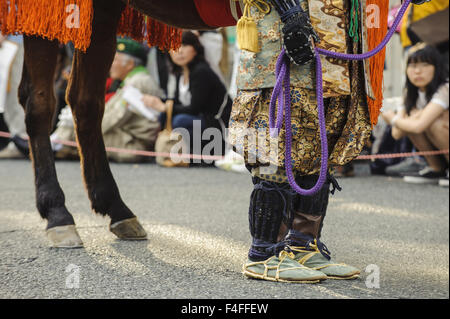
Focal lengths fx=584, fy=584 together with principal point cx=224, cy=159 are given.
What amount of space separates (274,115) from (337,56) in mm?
247

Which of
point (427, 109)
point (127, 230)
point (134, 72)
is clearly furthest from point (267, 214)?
point (134, 72)

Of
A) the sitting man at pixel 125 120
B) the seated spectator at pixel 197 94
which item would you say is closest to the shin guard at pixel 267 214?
the seated spectator at pixel 197 94

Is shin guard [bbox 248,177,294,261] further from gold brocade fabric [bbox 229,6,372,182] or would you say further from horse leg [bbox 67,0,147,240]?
horse leg [bbox 67,0,147,240]

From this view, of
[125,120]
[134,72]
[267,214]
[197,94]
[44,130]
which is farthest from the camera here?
[134,72]

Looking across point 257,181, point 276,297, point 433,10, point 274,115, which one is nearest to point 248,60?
point 274,115

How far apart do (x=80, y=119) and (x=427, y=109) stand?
112 inches

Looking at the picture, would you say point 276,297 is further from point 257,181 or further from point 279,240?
point 257,181

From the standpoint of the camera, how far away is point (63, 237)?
2.20m

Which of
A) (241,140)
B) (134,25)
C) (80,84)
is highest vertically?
(134,25)

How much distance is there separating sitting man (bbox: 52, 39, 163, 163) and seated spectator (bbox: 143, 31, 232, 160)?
25cm

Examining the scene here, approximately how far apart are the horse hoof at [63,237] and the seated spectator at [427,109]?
118 inches

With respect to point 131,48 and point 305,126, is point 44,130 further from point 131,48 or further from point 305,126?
point 131,48

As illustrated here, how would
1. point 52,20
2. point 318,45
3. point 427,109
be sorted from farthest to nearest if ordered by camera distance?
point 427,109, point 52,20, point 318,45

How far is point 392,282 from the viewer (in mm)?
2012
